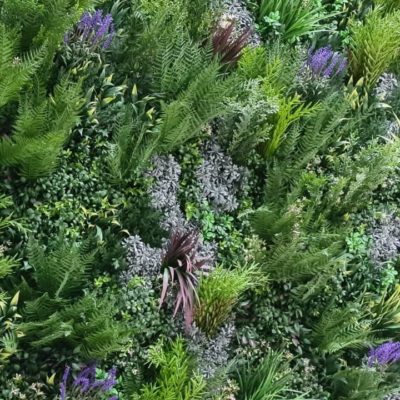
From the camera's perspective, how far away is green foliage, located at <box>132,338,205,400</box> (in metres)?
3.08

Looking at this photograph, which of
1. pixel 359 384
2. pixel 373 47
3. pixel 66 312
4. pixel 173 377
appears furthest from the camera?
pixel 373 47

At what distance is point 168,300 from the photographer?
11.4 feet

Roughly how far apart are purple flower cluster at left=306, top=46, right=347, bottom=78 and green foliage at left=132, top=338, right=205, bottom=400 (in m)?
2.15

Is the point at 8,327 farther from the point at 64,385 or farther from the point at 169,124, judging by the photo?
the point at 169,124

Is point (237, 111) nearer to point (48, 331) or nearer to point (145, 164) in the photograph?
point (145, 164)

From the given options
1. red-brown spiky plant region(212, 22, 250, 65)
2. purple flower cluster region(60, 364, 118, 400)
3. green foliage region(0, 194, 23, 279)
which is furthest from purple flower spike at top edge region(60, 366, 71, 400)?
red-brown spiky plant region(212, 22, 250, 65)

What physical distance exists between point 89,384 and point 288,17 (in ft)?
9.78

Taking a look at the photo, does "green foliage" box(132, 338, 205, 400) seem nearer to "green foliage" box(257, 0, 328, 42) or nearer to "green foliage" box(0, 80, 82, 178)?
"green foliage" box(0, 80, 82, 178)

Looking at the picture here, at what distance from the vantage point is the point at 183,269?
3510mm

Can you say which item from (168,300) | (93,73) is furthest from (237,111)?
(168,300)

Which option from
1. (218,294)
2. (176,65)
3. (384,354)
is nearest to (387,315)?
(384,354)

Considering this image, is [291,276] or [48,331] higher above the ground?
[291,276]

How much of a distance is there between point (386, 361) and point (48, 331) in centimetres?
198

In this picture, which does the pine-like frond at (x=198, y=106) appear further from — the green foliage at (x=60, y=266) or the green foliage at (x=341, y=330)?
the green foliage at (x=341, y=330)
